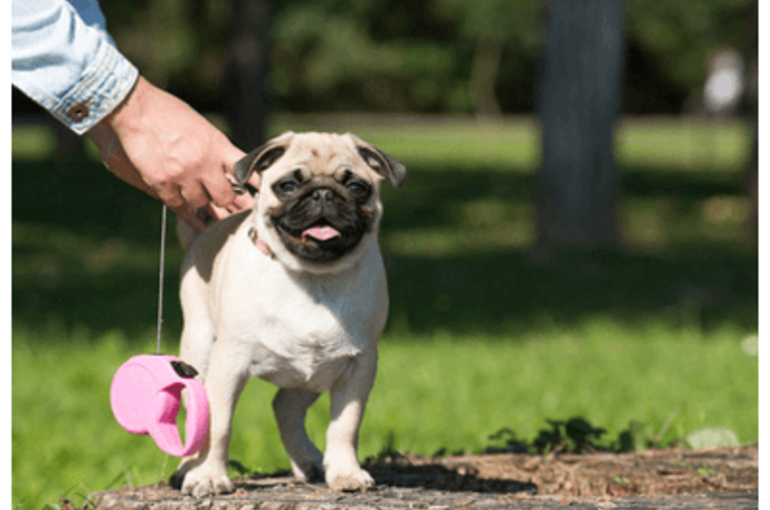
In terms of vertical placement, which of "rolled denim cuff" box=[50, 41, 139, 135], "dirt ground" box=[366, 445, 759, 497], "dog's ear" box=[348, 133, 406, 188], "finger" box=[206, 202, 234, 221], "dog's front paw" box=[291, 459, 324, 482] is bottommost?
"dirt ground" box=[366, 445, 759, 497]

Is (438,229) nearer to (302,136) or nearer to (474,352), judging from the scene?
(474,352)

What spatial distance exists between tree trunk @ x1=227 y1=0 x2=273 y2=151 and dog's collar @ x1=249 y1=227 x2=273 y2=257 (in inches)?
428

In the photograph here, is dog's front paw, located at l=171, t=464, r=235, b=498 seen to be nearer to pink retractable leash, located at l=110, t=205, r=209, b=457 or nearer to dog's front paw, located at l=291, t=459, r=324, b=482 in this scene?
pink retractable leash, located at l=110, t=205, r=209, b=457

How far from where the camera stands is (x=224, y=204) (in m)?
3.37

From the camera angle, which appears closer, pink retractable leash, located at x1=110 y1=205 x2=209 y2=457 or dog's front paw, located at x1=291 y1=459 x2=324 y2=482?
pink retractable leash, located at x1=110 y1=205 x2=209 y2=457

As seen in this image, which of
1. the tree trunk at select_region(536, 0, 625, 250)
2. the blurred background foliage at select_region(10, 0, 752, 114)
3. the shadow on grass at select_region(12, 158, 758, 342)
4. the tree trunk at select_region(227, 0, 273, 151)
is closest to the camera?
the shadow on grass at select_region(12, 158, 758, 342)

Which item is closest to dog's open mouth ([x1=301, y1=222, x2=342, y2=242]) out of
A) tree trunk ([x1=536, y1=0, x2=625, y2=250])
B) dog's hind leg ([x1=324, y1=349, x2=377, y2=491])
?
dog's hind leg ([x1=324, y1=349, x2=377, y2=491])

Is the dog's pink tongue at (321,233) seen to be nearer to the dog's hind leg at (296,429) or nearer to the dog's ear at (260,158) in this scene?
the dog's ear at (260,158)

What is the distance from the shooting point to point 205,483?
3.07 m

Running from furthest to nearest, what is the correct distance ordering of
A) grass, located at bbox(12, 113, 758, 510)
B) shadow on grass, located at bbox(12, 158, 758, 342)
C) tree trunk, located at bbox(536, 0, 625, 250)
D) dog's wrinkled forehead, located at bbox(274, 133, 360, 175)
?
tree trunk, located at bbox(536, 0, 625, 250) < shadow on grass, located at bbox(12, 158, 758, 342) < grass, located at bbox(12, 113, 758, 510) < dog's wrinkled forehead, located at bbox(274, 133, 360, 175)

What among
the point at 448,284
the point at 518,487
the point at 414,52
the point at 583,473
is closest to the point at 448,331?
the point at 448,284

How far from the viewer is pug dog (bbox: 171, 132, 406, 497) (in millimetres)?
2908

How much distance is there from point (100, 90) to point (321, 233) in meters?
0.94

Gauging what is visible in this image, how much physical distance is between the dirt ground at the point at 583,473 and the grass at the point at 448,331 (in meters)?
0.53
